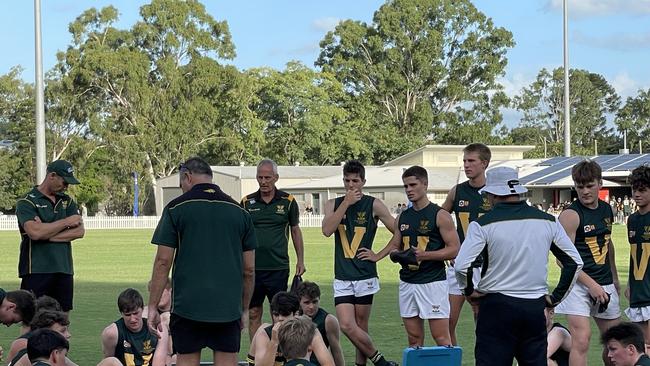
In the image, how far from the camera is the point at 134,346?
28.8 feet

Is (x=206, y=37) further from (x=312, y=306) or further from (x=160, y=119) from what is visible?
(x=312, y=306)

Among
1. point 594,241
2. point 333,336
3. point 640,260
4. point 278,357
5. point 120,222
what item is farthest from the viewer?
point 120,222

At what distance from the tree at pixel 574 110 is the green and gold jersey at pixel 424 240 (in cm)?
9668

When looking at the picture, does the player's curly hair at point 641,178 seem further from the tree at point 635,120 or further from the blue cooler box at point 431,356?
the tree at point 635,120

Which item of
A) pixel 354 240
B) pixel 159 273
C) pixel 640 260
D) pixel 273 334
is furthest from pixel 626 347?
pixel 354 240

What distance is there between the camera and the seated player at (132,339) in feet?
28.1

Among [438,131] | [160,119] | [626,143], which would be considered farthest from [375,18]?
[626,143]

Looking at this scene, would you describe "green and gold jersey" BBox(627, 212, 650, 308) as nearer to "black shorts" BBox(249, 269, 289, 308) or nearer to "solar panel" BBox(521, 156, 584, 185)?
"black shorts" BBox(249, 269, 289, 308)

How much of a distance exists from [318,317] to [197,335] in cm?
178

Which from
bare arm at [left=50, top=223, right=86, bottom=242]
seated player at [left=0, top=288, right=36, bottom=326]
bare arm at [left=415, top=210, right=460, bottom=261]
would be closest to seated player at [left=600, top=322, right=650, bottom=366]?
bare arm at [left=415, top=210, right=460, bottom=261]

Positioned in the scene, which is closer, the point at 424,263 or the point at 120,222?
the point at 424,263

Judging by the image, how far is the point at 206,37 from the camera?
7788 cm

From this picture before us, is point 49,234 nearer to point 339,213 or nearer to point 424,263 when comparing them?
point 339,213

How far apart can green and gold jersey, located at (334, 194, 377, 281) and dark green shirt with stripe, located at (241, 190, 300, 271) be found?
792 mm
